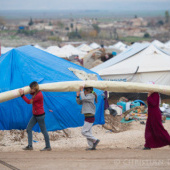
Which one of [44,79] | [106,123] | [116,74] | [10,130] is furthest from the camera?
[116,74]

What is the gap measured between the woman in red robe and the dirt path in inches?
9.8

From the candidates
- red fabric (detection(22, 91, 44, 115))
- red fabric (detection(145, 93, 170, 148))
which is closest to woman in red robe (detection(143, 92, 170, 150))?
red fabric (detection(145, 93, 170, 148))

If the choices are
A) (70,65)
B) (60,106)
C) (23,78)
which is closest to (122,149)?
(60,106)

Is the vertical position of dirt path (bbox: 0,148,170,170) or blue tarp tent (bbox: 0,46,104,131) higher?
blue tarp tent (bbox: 0,46,104,131)

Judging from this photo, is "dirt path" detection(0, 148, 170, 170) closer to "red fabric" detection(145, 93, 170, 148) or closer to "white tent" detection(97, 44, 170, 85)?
"red fabric" detection(145, 93, 170, 148)

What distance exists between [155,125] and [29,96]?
4147mm

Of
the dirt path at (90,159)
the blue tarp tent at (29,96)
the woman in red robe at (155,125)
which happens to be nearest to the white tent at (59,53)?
the blue tarp tent at (29,96)

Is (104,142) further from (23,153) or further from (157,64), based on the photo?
(157,64)

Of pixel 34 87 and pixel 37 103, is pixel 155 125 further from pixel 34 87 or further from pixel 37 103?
pixel 34 87

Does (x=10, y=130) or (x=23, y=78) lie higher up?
(x=23, y=78)

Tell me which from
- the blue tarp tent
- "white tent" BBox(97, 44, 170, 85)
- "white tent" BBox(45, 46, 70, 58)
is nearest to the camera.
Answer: the blue tarp tent

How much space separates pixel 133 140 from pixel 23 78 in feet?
11.9

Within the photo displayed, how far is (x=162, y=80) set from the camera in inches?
683

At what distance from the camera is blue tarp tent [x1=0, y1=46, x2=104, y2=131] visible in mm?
10227
